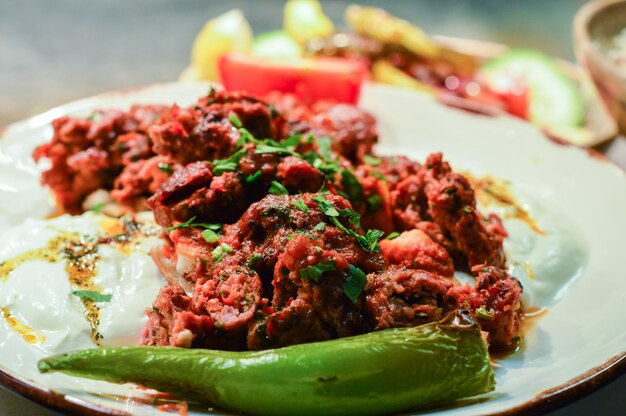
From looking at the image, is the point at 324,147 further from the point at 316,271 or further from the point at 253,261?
the point at 316,271

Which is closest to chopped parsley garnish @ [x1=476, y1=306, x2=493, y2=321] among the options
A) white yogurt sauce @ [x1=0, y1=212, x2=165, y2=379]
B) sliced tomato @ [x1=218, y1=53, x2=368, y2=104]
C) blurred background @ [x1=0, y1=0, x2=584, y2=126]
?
white yogurt sauce @ [x1=0, y1=212, x2=165, y2=379]

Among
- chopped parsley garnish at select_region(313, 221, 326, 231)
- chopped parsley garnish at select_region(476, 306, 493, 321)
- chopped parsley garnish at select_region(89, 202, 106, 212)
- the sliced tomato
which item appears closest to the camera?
chopped parsley garnish at select_region(313, 221, 326, 231)

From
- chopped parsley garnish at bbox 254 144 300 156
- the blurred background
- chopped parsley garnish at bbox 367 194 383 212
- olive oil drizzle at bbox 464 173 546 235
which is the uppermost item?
chopped parsley garnish at bbox 254 144 300 156

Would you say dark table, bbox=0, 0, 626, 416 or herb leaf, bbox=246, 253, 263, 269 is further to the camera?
dark table, bbox=0, 0, 626, 416

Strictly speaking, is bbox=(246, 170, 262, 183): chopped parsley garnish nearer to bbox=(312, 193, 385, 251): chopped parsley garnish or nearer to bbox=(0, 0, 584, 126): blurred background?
bbox=(312, 193, 385, 251): chopped parsley garnish

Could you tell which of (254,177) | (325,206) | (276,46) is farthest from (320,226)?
(276,46)

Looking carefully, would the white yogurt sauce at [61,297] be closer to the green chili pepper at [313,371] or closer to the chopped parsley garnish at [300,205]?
the green chili pepper at [313,371]
